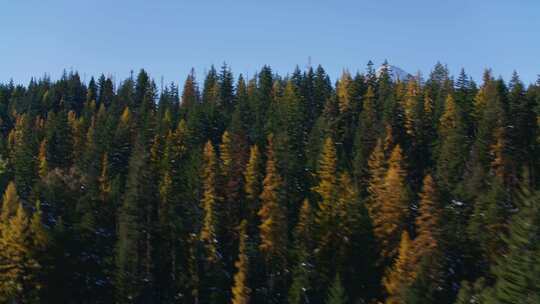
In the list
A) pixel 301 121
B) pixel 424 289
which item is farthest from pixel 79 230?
pixel 301 121

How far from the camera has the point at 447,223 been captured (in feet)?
182

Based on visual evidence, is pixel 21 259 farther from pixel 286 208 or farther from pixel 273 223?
pixel 286 208

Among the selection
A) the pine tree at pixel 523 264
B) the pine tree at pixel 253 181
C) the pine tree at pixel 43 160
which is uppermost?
the pine tree at pixel 43 160

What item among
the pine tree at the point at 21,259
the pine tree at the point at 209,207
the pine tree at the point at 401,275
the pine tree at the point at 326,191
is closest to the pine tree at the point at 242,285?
the pine tree at the point at 209,207

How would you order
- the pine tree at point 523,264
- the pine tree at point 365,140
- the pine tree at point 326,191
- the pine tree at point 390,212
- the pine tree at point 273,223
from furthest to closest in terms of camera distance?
the pine tree at point 365,140 → the pine tree at point 273,223 → the pine tree at point 326,191 → the pine tree at point 390,212 → the pine tree at point 523,264

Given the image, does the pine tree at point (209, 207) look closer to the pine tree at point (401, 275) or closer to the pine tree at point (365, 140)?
the pine tree at point (401, 275)

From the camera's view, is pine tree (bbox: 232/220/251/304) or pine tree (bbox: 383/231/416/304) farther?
pine tree (bbox: 232/220/251/304)

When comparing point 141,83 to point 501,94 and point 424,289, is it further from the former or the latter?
point 424,289

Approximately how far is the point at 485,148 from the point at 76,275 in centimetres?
4862

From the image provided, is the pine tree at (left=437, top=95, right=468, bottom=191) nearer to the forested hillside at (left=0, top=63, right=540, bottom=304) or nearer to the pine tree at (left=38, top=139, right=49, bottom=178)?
the forested hillside at (left=0, top=63, right=540, bottom=304)

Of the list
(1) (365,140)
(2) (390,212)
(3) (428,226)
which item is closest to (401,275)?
(3) (428,226)

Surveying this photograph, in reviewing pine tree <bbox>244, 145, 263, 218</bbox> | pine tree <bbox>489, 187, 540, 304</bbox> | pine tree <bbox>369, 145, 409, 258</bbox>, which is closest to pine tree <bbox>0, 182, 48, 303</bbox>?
pine tree <bbox>244, 145, 263, 218</bbox>

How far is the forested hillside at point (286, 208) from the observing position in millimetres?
52719

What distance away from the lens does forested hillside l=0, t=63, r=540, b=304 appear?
52.7 meters
